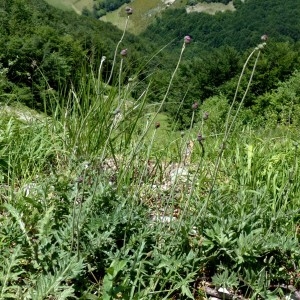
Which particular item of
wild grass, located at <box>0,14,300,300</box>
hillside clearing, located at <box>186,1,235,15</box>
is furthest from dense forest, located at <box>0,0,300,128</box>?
hillside clearing, located at <box>186,1,235,15</box>

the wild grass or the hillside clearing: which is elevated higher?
the wild grass

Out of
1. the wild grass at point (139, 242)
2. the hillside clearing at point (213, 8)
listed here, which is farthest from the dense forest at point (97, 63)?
the hillside clearing at point (213, 8)

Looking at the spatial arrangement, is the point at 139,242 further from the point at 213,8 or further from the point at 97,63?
the point at 213,8

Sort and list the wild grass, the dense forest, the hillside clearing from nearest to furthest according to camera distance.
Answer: the wild grass < the dense forest < the hillside clearing

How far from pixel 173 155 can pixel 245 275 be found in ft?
5.79

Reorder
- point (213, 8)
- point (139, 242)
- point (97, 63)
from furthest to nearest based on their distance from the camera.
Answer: point (213, 8) → point (97, 63) → point (139, 242)

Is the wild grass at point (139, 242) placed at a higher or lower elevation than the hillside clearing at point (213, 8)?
higher

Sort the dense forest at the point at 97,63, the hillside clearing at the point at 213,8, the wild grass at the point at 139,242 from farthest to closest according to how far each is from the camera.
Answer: the hillside clearing at the point at 213,8
the dense forest at the point at 97,63
the wild grass at the point at 139,242

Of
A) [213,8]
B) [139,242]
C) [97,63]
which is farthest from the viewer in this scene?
[213,8]

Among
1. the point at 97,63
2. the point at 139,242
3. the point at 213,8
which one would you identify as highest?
the point at 97,63

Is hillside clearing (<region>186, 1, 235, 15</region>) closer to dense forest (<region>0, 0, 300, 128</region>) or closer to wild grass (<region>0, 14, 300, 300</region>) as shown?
dense forest (<region>0, 0, 300, 128</region>)

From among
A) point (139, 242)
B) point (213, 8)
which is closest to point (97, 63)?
point (139, 242)

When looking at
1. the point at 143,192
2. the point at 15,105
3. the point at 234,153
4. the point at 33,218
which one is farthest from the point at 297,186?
the point at 15,105

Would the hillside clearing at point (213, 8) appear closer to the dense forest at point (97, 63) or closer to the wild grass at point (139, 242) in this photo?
the dense forest at point (97, 63)
